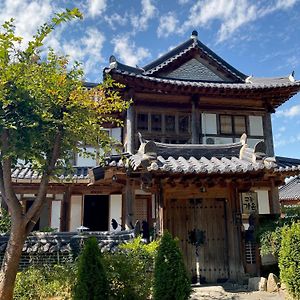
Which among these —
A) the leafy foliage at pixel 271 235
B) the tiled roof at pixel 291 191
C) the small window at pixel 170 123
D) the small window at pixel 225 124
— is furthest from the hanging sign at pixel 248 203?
the tiled roof at pixel 291 191

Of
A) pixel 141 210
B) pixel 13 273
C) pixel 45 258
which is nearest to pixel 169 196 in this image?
pixel 45 258

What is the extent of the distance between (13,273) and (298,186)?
2795cm

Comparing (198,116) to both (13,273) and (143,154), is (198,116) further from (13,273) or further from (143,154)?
(13,273)

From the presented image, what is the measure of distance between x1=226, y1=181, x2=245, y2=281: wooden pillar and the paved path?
2.40ft

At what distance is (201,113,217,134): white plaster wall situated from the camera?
548 inches

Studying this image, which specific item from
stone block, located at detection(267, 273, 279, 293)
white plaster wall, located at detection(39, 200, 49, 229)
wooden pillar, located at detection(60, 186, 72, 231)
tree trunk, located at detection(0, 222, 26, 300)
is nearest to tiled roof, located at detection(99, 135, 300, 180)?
stone block, located at detection(267, 273, 279, 293)

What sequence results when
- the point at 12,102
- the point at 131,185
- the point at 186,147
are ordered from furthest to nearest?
the point at 131,185 → the point at 186,147 → the point at 12,102

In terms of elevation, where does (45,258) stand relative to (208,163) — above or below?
below

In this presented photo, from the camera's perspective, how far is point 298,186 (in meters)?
29.5

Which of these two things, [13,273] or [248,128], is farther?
[248,128]

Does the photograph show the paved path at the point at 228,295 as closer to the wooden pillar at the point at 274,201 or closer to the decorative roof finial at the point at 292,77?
the wooden pillar at the point at 274,201

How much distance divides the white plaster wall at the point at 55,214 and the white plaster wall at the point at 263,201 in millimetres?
8531

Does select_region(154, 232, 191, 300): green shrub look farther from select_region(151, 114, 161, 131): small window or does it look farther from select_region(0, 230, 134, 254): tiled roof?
select_region(151, 114, 161, 131): small window

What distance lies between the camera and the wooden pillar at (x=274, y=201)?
13393mm
